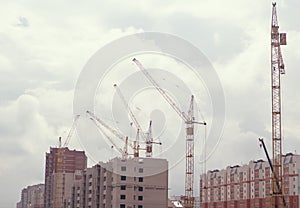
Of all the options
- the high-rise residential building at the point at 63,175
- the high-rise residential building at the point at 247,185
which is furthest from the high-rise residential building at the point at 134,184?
the high-rise residential building at the point at 63,175

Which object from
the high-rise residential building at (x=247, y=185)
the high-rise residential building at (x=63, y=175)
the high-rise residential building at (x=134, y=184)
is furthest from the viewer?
the high-rise residential building at (x=63, y=175)

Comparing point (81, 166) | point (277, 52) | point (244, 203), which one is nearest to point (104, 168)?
point (244, 203)

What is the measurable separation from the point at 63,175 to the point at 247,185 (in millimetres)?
62940

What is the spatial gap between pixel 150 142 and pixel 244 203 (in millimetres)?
26342

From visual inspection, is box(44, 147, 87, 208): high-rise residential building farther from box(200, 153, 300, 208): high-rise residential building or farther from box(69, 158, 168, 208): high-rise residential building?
box(69, 158, 168, 208): high-rise residential building

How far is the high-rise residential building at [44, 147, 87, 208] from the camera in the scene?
163625 mm

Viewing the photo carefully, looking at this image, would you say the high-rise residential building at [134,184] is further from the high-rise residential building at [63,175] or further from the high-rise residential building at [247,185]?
the high-rise residential building at [63,175]

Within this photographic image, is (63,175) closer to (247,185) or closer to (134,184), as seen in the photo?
(247,185)

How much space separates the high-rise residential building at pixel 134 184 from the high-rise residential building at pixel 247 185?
24.1 metres

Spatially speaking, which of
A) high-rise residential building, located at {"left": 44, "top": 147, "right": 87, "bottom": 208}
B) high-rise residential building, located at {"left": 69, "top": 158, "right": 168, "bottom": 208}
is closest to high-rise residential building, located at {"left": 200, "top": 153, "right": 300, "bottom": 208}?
high-rise residential building, located at {"left": 69, "top": 158, "right": 168, "bottom": 208}

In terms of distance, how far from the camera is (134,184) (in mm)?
104438

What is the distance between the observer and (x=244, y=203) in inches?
4975

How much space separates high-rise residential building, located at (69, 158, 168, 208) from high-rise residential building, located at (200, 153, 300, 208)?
2413cm

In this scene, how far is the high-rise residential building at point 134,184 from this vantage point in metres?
103
